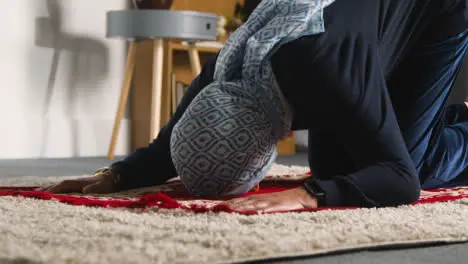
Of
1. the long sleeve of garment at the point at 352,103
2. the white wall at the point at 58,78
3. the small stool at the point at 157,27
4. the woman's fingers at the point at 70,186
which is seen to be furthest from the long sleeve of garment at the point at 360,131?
the white wall at the point at 58,78

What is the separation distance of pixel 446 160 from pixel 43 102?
2315mm

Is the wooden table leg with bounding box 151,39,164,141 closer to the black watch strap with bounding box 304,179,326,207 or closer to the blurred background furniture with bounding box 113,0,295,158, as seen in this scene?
the blurred background furniture with bounding box 113,0,295,158

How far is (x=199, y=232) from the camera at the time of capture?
110 cm

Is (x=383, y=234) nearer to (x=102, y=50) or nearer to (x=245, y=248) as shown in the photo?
(x=245, y=248)

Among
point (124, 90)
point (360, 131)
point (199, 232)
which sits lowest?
point (124, 90)

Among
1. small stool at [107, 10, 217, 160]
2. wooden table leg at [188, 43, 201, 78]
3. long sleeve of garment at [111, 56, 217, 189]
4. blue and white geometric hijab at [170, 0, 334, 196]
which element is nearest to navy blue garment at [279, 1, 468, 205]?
blue and white geometric hijab at [170, 0, 334, 196]

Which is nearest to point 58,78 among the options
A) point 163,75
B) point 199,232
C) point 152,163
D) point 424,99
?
point 163,75

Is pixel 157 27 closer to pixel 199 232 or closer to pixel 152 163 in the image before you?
pixel 152 163

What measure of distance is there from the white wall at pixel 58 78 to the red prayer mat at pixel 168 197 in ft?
6.04

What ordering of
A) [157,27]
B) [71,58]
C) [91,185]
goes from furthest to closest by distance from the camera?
1. [71,58]
2. [157,27]
3. [91,185]

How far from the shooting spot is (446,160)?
177 cm

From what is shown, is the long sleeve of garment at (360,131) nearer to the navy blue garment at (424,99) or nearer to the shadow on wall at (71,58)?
the navy blue garment at (424,99)

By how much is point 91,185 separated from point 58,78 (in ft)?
6.94

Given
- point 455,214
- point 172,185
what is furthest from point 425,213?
point 172,185
